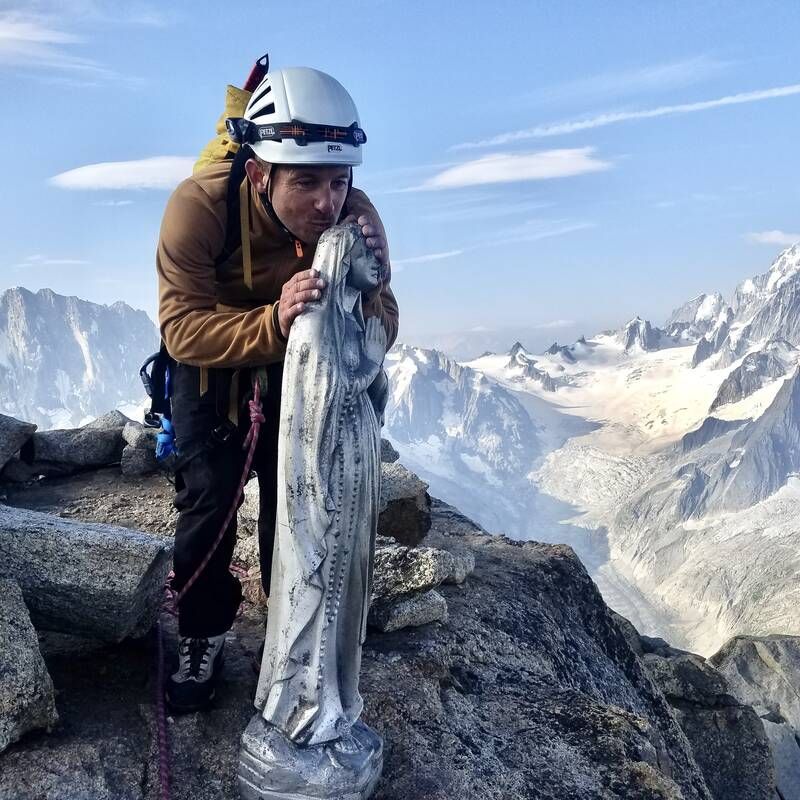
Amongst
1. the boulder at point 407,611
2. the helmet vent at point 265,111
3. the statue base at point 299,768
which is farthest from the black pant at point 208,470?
the boulder at point 407,611

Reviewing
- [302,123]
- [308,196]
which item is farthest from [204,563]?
[302,123]

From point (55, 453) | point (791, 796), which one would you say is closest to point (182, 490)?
point (55, 453)

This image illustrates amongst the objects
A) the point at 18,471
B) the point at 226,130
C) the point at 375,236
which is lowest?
the point at 18,471

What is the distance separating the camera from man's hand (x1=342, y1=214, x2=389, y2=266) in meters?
5.13

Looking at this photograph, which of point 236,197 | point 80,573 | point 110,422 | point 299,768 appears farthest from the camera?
point 110,422

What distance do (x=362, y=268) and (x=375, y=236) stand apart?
272 mm

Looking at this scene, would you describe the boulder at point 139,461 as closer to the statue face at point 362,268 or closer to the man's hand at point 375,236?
the man's hand at point 375,236

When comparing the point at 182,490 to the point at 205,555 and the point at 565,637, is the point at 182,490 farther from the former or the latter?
the point at 565,637

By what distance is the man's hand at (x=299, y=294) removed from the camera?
191 inches

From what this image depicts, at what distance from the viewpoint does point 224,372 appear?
5715mm

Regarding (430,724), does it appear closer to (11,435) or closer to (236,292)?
(236,292)

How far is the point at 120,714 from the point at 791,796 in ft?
40.4

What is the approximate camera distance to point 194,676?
5.91 meters

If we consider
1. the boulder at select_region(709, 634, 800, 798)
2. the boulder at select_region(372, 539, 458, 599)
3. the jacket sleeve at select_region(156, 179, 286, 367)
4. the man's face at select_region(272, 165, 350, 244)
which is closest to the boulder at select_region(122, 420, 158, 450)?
the boulder at select_region(372, 539, 458, 599)
